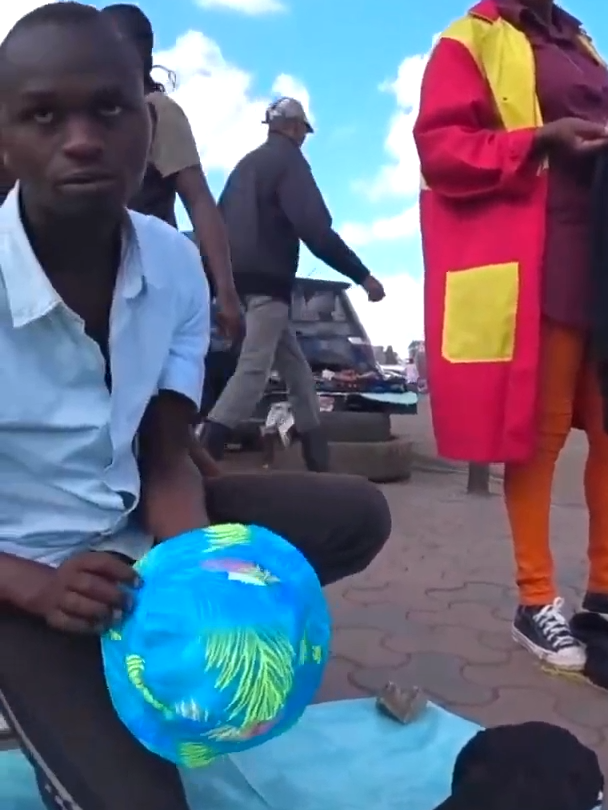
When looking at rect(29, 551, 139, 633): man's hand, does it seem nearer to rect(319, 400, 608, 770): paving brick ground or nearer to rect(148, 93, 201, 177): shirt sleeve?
rect(319, 400, 608, 770): paving brick ground

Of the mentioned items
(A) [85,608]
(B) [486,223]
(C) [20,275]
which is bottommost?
(A) [85,608]

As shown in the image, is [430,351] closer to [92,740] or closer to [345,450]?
[92,740]

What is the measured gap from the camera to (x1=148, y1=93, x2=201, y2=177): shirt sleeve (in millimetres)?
2855

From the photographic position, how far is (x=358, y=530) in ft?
6.21

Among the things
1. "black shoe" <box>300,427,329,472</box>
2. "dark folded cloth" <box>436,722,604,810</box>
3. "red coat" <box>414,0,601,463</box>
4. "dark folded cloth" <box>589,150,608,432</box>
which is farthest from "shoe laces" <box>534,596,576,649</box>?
"black shoe" <box>300,427,329,472</box>

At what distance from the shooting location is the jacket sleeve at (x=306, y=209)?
15.0 feet

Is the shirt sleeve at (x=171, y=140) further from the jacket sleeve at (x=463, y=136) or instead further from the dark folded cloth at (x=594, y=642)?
the dark folded cloth at (x=594, y=642)

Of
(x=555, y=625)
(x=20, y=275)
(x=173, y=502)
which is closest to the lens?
(x=20, y=275)

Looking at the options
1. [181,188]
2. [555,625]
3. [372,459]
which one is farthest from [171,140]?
[372,459]

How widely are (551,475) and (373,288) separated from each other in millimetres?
2473

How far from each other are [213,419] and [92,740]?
3358 millimetres

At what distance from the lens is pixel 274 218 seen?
4.68 meters

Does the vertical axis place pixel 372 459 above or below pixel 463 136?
below

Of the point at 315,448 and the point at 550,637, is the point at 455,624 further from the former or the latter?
the point at 315,448
